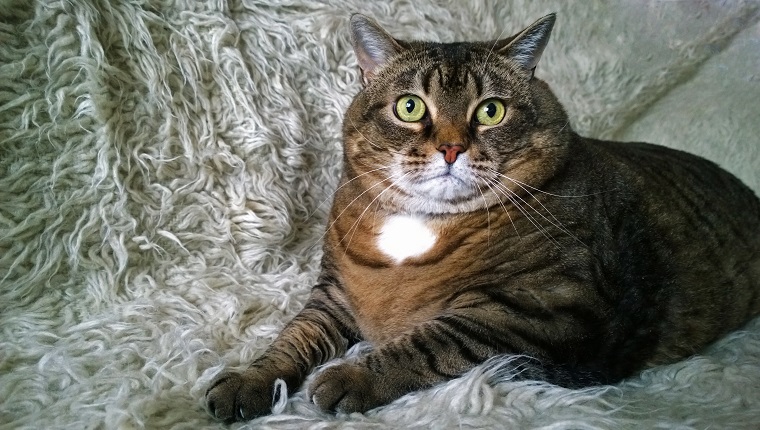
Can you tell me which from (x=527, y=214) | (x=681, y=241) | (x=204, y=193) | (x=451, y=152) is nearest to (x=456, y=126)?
(x=451, y=152)

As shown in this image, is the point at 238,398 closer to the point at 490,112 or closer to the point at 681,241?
the point at 490,112

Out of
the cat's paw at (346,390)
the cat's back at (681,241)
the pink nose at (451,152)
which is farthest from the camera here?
the cat's back at (681,241)

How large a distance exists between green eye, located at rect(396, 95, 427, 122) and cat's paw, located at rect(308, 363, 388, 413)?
44 cm

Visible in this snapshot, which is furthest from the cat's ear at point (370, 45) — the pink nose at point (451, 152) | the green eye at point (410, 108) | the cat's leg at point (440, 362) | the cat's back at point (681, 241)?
the cat's leg at point (440, 362)

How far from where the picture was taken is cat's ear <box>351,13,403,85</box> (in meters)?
1.10

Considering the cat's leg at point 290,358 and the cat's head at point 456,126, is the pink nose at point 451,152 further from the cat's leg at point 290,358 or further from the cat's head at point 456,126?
the cat's leg at point 290,358

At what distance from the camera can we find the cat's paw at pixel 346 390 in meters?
0.82

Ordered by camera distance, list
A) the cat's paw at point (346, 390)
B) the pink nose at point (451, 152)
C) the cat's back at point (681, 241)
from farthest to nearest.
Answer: the cat's back at point (681, 241)
the pink nose at point (451, 152)
the cat's paw at point (346, 390)

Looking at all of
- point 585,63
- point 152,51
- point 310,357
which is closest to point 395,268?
point 310,357

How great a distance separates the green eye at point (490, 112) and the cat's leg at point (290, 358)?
0.44 m

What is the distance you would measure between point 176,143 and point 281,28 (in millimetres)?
395

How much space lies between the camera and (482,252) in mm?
977

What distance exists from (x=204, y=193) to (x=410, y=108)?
23.0 inches

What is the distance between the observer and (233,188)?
1.38 m
